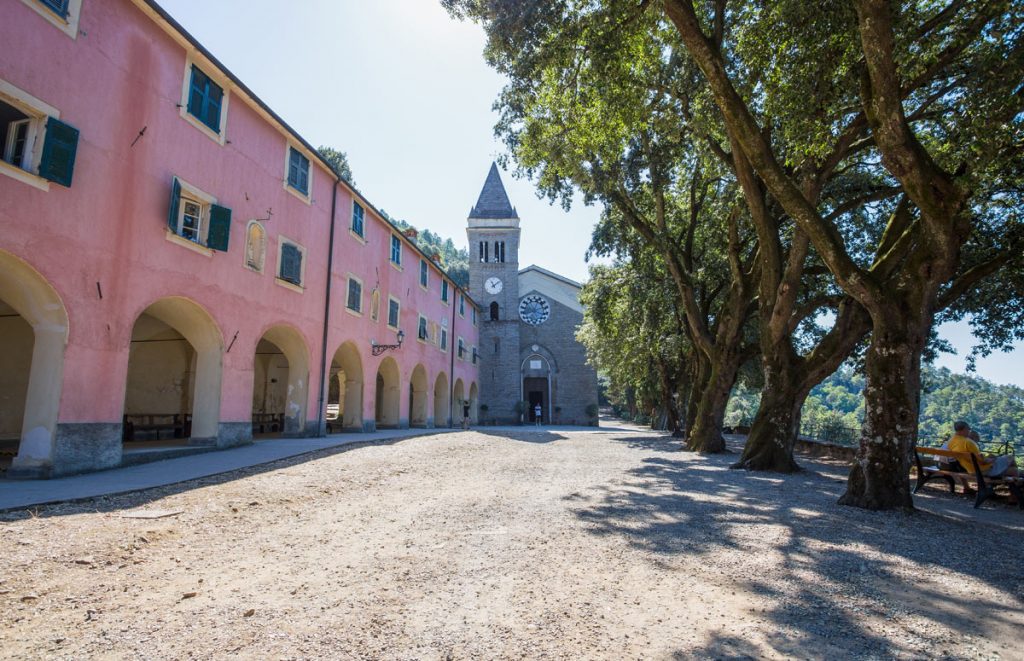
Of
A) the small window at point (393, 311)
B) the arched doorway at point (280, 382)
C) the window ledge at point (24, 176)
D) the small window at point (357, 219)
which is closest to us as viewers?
the window ledge at point (24, 176)

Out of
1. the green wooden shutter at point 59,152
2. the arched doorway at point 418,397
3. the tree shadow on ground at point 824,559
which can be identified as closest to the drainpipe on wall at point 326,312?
the green wooden shutter at point 59,152

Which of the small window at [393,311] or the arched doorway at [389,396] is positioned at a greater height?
the small window at [393,311]

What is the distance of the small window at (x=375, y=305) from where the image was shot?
68.2ft

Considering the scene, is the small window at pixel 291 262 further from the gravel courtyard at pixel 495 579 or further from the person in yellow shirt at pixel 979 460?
the person in yellow shirt at pixel 979 460

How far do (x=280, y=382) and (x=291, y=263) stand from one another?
8.61 meters

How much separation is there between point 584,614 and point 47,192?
9.61 meters

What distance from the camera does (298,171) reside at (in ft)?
51.5

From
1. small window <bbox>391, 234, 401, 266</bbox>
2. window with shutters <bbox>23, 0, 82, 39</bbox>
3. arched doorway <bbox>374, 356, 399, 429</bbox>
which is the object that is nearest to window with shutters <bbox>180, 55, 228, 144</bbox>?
window with shutters <bbox>23, 0, 82, 39</bbox>

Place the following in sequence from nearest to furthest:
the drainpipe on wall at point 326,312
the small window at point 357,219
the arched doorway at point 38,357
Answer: the arched doorway at point 38,357
the drainpipe on wall at point 326,312
the small window at point 357,219

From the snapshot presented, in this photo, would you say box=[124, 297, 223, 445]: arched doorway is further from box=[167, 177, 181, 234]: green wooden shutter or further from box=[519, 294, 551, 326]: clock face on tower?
box=[519, 294, 551, 326]: clock face on tower

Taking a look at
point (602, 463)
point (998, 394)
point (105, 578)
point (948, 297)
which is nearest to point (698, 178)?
point (948, 297)

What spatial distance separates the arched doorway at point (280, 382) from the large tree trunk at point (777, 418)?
1204 cm

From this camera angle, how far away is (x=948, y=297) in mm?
9680

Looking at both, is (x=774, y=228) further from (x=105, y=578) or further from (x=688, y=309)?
(x=105, y=578)
